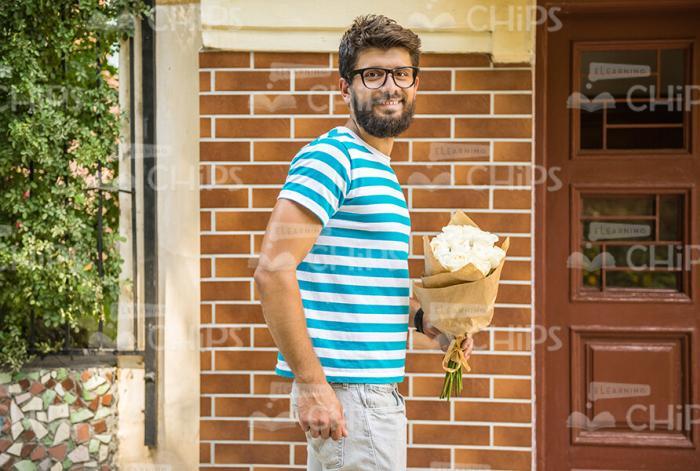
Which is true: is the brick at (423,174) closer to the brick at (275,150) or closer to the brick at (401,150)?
the brick at (401,150)

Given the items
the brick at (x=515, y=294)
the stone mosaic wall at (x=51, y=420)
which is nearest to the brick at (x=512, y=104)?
the brick at (x=515, y=294)

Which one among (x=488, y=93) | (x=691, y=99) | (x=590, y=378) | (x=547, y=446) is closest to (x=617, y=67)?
(x=691, y=99)

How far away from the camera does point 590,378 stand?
10.8 feet

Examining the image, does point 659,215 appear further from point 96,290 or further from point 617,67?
point 96,290

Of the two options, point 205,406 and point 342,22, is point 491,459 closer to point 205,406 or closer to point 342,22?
point 205,406

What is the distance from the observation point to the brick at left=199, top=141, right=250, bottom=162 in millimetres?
3125

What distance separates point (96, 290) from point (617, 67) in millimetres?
2688

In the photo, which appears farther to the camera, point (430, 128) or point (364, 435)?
point (430, 128)

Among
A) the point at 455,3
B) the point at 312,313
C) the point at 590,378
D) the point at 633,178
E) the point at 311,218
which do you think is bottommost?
the point at 590,378

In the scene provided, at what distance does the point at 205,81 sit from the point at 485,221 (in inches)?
56.9

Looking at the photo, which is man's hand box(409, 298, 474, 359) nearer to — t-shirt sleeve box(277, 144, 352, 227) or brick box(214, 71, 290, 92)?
t-shirt sleeve box(277, 144, 352, 227)

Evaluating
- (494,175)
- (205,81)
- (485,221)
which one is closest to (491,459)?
(485,221)

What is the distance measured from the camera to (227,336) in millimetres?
3148

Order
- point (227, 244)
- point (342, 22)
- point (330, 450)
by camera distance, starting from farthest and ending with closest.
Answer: point (227, 244)
point (342, 22)
point (330, 450)
